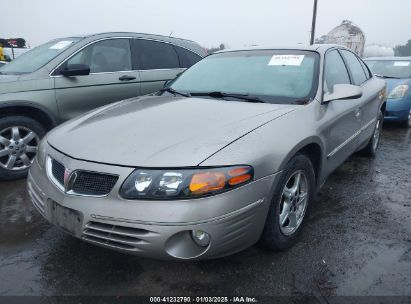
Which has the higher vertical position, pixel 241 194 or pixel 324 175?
pixel 241 194

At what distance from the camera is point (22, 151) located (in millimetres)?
3723

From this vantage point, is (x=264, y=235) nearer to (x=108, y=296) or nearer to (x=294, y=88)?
(x=108, y=296)

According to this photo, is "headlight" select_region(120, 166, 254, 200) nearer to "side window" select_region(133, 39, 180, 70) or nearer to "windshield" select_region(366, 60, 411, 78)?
"side window" select_region(133, 39, 180, 70)

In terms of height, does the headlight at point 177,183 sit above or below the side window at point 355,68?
below

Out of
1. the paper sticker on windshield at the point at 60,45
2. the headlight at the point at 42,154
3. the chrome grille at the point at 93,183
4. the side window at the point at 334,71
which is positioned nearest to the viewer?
the chrome grille at the point at 93,183

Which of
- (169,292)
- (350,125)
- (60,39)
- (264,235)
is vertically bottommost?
(169,292)

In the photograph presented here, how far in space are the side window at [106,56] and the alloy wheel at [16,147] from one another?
0.96m

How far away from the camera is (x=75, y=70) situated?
3.82m

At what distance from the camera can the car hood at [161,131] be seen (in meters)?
1.92

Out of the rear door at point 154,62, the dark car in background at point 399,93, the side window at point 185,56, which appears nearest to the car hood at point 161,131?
the rear door at point 154,62

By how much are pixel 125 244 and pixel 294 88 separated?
182 cm

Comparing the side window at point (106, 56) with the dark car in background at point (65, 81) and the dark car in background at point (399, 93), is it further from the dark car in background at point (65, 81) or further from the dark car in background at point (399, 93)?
the dark car in background at point (399, 93)

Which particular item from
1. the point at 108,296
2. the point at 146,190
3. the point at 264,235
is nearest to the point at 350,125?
the point at 264,235

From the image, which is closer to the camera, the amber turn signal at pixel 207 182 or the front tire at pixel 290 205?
the amber turn signal at pixel 207 182
